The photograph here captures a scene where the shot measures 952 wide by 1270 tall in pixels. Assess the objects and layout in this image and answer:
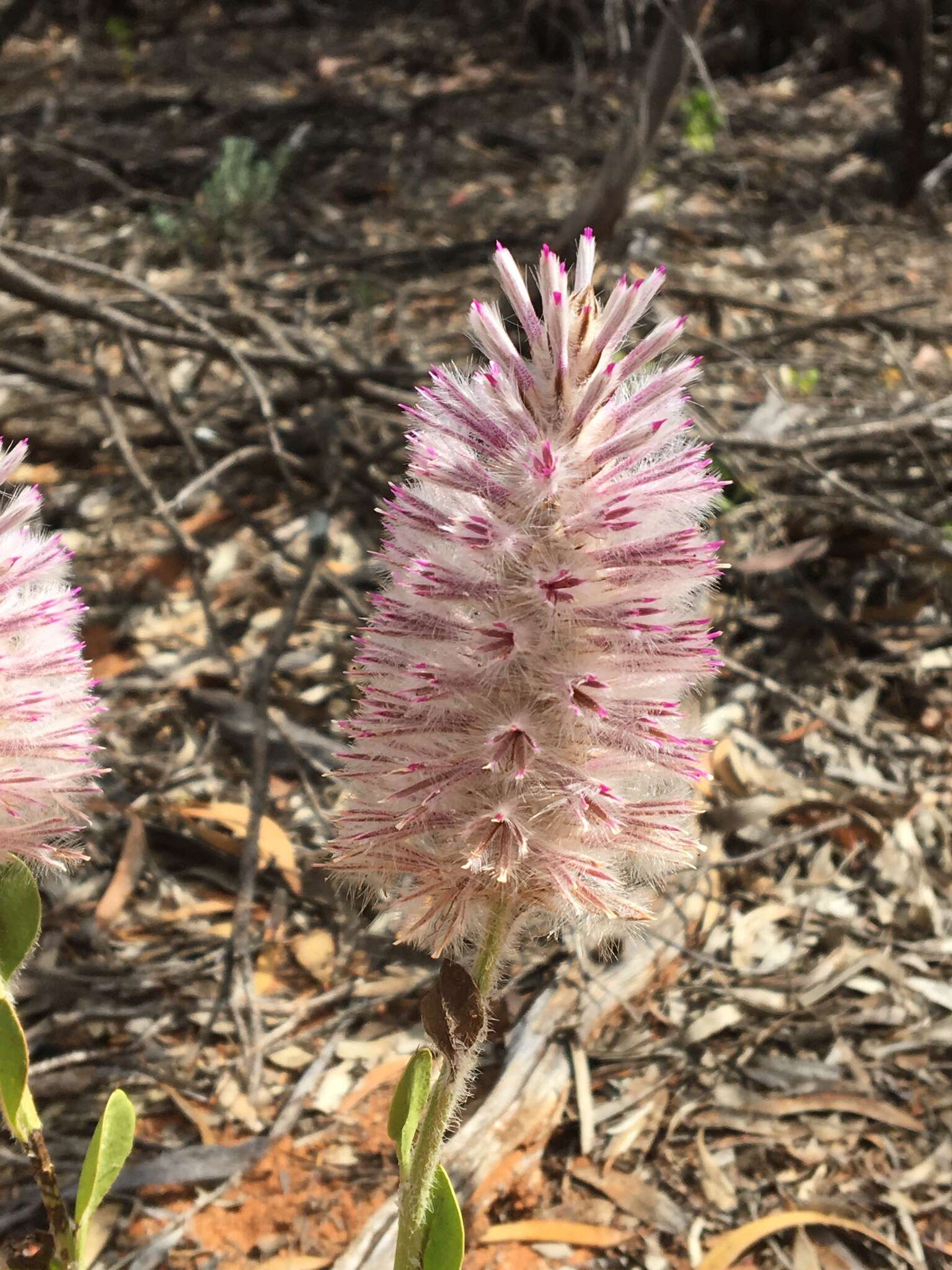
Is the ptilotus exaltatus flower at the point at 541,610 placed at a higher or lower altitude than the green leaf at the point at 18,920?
higher

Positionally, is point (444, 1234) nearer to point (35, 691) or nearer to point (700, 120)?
point (35, 691)

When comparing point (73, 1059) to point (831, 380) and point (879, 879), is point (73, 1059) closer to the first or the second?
point (879, 879)

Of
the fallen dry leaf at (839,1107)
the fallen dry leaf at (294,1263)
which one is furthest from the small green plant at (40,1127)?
the fallen dry leaf at (839,1107)

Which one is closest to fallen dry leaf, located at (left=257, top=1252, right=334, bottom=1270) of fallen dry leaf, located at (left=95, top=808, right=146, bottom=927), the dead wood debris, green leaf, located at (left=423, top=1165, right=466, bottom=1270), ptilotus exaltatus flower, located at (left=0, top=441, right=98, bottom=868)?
the dead wood debris

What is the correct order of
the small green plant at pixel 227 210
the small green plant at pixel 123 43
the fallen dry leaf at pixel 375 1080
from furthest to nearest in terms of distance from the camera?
the small green plant at pixel 123 43 < the small green plant at pixel 227 210 < the fallen dry leaf at pixel 375 1080

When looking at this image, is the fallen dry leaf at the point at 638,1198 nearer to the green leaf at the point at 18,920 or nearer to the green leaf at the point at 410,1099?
the green leaf at the point at 410,1099

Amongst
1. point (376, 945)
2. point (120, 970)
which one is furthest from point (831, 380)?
point (120, 970)
